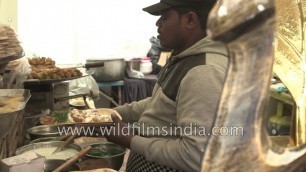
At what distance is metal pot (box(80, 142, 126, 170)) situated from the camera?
1484 millimetres

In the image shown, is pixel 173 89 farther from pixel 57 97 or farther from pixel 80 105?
pixel 80 105

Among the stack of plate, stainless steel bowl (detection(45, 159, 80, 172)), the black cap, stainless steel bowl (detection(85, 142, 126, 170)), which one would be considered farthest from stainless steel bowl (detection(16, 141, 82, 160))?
the black cap

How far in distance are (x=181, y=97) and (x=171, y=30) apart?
0.32 metres

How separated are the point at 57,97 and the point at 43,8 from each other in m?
2.60

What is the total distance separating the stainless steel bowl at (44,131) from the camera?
183 centimetres

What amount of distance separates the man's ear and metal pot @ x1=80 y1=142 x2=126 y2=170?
2.32 feet

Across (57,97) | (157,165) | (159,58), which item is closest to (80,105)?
(57,97)

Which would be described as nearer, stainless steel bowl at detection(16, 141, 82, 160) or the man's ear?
the man's ear

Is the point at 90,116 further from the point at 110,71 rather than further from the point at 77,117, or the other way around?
the point at 110,71

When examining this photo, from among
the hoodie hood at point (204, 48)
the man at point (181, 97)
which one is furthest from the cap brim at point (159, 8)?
the hoodie hood at point (204, 48)

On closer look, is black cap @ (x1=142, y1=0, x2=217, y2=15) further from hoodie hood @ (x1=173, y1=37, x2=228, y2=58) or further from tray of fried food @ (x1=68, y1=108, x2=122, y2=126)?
A: tray of fried food @ (x1=68, y1=108, x2=122, y2=126)

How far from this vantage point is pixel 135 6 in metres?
5.48

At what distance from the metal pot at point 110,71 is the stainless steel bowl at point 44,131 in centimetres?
258

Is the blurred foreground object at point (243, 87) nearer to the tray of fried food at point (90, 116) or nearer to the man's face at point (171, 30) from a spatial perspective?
the man's face at point (171, 30)
